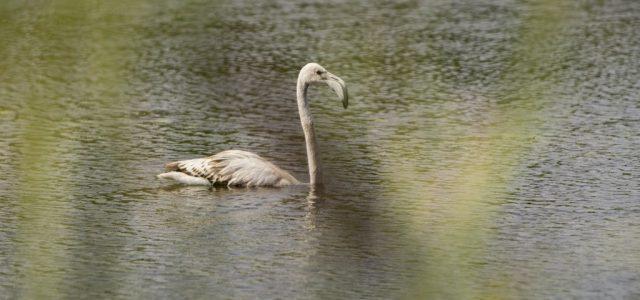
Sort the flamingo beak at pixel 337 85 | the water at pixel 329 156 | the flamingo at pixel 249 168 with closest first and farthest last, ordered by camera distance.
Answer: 1. the water at pixel 329 156
2. the flamingo beak at pixel 337 85
3. the flamingo at pixel 249 168

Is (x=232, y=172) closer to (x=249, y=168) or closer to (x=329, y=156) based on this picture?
(x=249, y=168)

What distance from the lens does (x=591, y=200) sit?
950 centimetres

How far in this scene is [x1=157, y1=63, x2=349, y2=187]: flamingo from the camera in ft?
32.6

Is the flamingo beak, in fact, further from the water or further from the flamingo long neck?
the water

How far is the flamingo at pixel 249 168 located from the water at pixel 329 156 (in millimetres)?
99

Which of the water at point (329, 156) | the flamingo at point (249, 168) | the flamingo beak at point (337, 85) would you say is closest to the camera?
the water at point (329, 156)

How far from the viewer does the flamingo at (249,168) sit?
9.93 meters

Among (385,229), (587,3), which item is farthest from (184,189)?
(587,3)

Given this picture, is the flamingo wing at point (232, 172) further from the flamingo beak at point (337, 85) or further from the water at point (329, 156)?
→ the flamingo beak at point (337, 85)

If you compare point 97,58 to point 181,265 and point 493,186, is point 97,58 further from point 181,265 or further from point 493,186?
point 181,265

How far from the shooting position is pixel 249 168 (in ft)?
32.7

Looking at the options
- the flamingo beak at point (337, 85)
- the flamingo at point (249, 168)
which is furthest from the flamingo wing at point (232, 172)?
the flamingo beak at point (337, 85)

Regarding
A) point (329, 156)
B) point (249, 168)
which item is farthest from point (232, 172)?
point (329, 156)

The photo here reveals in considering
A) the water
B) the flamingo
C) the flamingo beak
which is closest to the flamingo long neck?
the flamingo
